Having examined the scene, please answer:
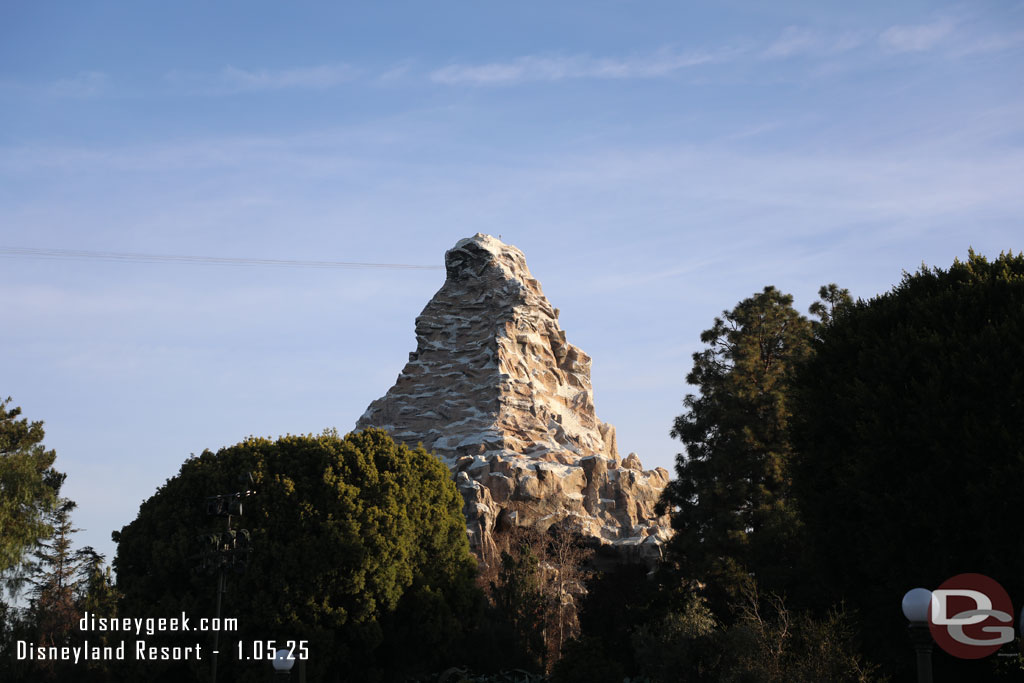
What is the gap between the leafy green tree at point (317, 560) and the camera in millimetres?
28922

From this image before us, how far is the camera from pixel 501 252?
94938 mm

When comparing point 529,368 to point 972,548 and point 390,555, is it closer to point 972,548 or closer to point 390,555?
point 390,555

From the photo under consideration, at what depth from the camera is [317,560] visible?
29.2 m

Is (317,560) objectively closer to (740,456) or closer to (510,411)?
(740,456)

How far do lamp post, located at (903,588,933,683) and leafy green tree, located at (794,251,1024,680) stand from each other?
26.4 ft

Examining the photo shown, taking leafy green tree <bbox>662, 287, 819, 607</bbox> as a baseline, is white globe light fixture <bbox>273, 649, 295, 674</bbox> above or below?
below

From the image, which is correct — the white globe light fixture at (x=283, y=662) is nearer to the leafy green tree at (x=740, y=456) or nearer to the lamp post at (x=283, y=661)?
the lamp post at (x=283, y=661)

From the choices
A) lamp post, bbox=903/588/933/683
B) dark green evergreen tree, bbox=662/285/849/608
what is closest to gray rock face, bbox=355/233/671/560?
dark green evergreen tree, bbox=662/285/849/608

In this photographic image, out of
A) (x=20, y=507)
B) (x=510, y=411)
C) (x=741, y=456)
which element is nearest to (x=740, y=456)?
(x=741, y=456)

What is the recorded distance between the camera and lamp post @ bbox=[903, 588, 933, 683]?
11.3 m

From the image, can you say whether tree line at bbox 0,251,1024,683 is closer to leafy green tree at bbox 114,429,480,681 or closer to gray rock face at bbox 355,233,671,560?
leafy green tree at bbox 114,429,480,681

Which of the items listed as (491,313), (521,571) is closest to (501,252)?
(491,313)

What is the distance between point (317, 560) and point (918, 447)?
17062 mm

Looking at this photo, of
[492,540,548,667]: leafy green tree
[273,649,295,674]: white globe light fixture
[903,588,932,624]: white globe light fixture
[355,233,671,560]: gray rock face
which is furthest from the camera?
[355,233,671,560]: gray rock face
